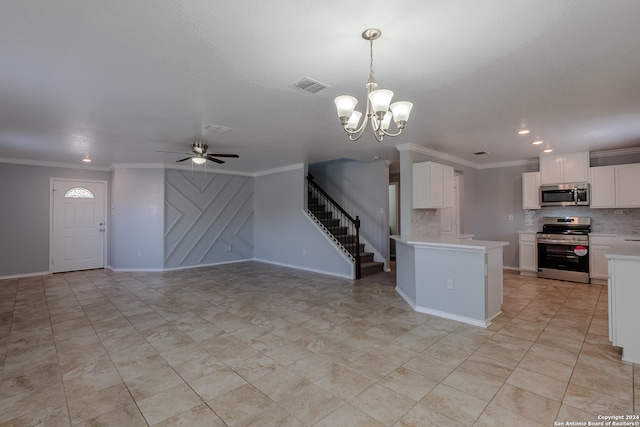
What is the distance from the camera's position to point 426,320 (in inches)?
146

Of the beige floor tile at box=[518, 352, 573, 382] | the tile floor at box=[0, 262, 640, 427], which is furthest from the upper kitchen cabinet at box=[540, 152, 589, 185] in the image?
the beige floor tile at box=[518, 352, 573, 382]

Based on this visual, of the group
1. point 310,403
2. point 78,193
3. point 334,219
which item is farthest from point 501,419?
point 78,193

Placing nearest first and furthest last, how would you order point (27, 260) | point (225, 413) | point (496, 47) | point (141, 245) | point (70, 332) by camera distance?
point (225, 413) < point (496, 47) < point (70, 332) < point (27, 260) < point (141, 245)

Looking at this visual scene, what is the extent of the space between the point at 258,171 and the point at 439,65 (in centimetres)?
633

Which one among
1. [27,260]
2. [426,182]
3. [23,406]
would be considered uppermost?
[426,182]

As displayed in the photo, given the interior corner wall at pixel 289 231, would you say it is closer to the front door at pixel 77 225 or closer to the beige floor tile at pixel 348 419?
the front door at pixel 77 225

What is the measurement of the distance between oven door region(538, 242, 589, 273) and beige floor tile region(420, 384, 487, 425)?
16.2 feet

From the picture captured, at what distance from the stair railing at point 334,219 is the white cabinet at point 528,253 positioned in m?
3.32

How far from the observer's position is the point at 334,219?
7.98 meters

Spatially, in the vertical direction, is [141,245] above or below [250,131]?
below

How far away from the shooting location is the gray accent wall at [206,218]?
719 centimetres

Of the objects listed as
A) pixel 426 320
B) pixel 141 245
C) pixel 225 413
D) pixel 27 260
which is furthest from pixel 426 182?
pixel 27 260

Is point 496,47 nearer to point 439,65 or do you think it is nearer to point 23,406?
point 439,65

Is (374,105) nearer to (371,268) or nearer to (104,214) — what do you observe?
(371,268)
